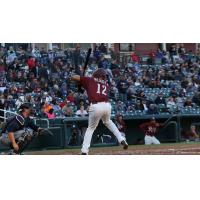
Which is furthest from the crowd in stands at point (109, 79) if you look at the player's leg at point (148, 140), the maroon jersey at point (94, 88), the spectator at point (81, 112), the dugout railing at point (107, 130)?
the maroon jersey at point (94, 88)

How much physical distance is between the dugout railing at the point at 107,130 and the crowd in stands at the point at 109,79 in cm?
40

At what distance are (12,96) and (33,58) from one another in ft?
12.4

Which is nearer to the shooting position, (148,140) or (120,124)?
(148,140)

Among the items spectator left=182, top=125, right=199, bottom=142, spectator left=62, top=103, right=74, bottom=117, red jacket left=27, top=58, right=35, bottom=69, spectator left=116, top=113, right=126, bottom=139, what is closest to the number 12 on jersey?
spectator left=116, top=113, right=126, bottom=139

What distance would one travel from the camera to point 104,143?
22266 mm

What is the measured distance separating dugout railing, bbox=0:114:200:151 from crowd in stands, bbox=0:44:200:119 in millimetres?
400

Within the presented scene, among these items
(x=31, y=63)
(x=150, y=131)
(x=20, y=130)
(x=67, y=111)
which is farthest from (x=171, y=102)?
(x=20, y=130)

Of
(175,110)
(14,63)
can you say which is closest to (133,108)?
(175,110)

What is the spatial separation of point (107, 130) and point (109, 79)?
4.40 metres

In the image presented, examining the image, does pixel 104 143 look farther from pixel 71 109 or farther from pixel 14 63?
pixel 14 63

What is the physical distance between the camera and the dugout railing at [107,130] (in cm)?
2116

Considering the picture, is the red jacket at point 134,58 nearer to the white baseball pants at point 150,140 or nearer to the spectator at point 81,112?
the spectator at point 81,112

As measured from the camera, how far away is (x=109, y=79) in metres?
26.9

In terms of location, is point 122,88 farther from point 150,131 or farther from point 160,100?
point 150,131
